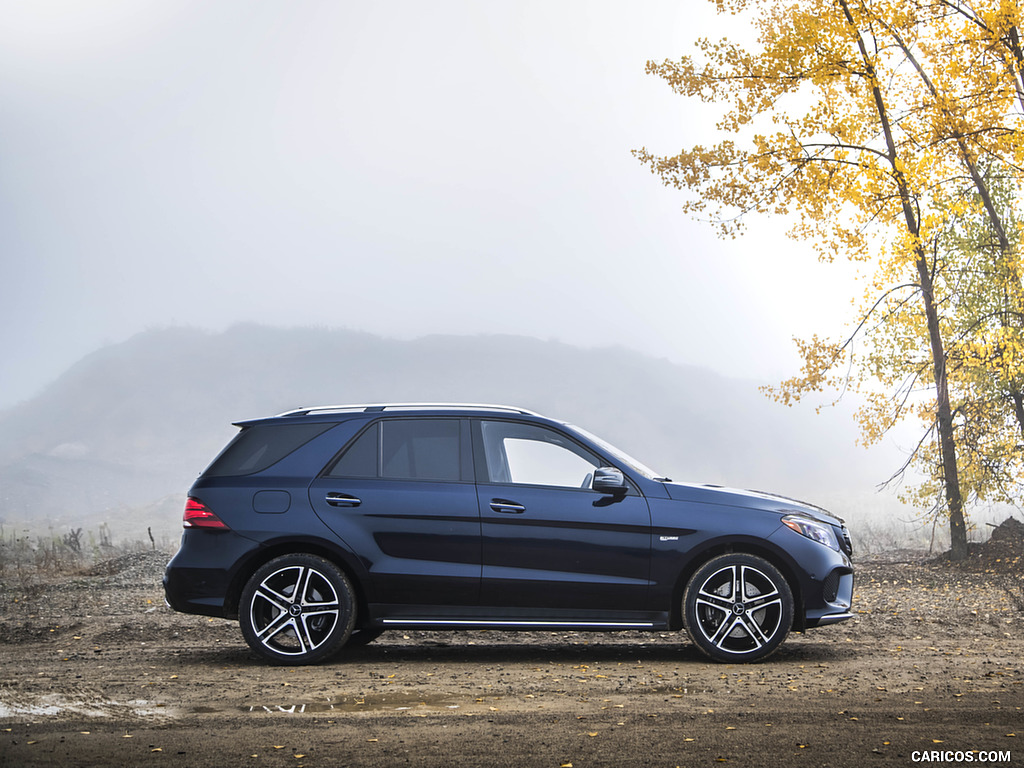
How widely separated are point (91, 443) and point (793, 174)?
3135 inches

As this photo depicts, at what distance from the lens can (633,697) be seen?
5684mm

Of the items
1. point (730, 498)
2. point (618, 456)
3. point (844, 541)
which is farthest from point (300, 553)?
point (844, 541)

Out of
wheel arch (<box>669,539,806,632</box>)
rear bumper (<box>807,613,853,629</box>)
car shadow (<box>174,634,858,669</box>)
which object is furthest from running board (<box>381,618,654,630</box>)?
rear bumper (<box>807,613,853,629</box>)

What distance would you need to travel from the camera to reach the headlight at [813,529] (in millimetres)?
6953

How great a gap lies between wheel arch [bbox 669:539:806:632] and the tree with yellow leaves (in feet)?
32.4

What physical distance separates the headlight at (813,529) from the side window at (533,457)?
148 centimetres

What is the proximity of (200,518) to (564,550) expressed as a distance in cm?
268

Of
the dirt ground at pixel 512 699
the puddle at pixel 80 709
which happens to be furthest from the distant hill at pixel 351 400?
the puddle at pixel 80 709

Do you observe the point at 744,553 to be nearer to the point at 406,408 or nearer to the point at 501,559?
the point at 501,559

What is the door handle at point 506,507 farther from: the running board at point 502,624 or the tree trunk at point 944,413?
the tree trunk at point 944,413

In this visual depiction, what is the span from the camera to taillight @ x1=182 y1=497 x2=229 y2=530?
6949mm

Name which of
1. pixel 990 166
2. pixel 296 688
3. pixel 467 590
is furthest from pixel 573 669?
pixel 990 166

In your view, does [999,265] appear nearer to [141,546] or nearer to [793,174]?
[793,174]

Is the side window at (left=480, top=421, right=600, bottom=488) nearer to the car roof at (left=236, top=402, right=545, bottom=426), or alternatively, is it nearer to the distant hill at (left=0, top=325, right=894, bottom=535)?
the car roof at (left=236, top=402, right=545, bottom=426)
